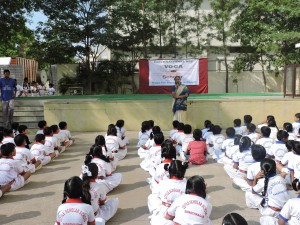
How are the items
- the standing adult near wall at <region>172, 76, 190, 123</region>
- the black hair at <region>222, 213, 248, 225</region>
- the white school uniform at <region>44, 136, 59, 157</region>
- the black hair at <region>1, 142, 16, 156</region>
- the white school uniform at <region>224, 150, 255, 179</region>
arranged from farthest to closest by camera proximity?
1. the standing adult near wall at <region>172, 76, 190, 123</region>
2. the white school uniform at <region>44, 136, 59, 157</region>
3. the white school uniform at <region>224, 150, 255, 179</region>
4. the black hair at <region>1, 142, 16, 156</region>
5. the black hair at <region>222, 213, 248, 225</region>

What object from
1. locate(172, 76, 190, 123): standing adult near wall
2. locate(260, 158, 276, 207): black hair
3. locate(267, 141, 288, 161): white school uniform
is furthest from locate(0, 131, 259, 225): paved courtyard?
locate(172, 76, 190, 123): standing adult near wall

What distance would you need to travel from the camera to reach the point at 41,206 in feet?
15.2

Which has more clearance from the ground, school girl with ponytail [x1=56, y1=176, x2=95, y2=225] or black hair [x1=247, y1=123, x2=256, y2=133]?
black hair [x1=247, y1=123, x2=256, y2=133]

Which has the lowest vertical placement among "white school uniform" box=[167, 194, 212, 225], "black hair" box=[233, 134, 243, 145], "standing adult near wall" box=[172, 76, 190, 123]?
"white school uniform" box=[167, 194, 212, 225]

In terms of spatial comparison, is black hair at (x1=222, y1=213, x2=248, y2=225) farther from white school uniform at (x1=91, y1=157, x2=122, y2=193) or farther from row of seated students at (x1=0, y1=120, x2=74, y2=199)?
row of seated students at (x1=0, y1=120, x2=74, y2=199)

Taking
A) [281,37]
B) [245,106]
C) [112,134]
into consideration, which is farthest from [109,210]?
[281,37]

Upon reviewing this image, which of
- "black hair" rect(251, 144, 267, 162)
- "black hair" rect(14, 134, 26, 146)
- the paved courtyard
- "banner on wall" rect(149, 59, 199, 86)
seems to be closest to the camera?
the paved courtyard

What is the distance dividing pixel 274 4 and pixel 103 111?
12627mm

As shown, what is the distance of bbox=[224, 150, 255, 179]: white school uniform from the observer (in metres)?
5.24

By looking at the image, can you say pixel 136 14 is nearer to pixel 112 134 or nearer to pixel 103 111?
pixel 103 111

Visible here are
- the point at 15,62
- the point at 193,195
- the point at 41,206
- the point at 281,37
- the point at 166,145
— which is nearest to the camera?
the point at 193,195

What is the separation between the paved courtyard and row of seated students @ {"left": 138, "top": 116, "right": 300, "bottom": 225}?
186 mm

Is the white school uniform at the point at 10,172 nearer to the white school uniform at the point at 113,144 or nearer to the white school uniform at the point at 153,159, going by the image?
the white school uniform at the point at 113,144

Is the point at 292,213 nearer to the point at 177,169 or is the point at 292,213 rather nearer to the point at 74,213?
the point at 177,169
